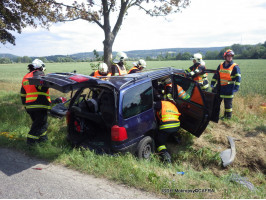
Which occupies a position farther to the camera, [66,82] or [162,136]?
[162,136]

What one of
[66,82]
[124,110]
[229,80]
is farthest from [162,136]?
[229,80]

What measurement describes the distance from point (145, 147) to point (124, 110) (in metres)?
0.88

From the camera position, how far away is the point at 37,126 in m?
4.42

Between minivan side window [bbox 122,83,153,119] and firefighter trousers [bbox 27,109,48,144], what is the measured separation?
81.8 inches

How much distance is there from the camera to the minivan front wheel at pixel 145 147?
369 centimetres

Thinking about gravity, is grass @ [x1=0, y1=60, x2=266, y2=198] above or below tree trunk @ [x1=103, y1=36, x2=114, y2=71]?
below

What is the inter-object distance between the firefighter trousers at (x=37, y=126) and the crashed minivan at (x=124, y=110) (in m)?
0.65

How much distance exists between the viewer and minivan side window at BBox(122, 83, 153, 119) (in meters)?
3.51

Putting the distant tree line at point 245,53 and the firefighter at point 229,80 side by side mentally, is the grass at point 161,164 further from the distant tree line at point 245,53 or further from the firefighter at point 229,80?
the distant tree line at point 245,53

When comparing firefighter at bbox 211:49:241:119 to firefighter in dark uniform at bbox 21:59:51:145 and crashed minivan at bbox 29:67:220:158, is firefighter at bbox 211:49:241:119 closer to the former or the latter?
crashed minivan at bbox 29:67:220:158

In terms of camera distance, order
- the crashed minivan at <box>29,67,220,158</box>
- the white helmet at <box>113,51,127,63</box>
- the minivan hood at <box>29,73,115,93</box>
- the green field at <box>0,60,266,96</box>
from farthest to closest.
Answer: the green field at <box>0,60,266,96</box>
the white helmet at <box>113,51,127,63</box>
the crashed minivan at <box>29,67,220,158</box>
the minivan hood at <box>29,73,115,93</box>

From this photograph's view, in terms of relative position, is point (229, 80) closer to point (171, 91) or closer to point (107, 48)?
point (171, 91)

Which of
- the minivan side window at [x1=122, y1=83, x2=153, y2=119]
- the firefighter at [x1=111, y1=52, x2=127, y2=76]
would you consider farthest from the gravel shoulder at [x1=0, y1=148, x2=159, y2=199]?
the firefighter at [x1=111, y1=52, x2=127, y2=76]

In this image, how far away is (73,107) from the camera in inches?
167
